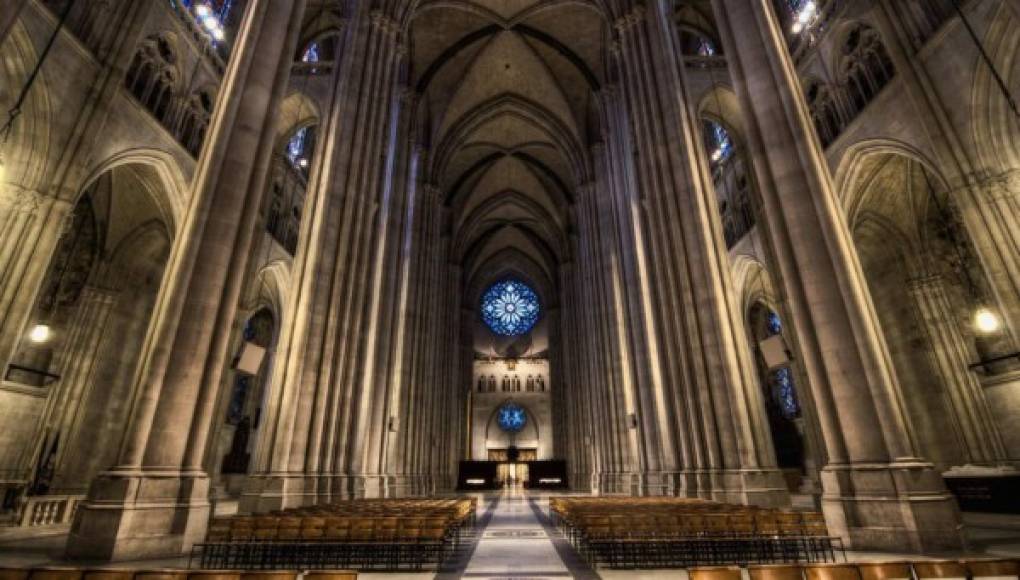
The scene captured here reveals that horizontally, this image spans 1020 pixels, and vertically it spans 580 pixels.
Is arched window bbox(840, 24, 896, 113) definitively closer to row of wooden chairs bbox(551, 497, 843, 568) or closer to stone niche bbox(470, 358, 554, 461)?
row of wooden chairs bbox(551, 497, 843, 568)

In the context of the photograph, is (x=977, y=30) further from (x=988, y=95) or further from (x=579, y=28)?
(x=579, y=28)

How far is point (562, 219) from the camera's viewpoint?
3800 cm

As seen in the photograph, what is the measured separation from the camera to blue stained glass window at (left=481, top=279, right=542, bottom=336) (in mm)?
48906

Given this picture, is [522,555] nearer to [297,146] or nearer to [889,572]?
[889,572]

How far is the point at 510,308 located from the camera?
162 feet

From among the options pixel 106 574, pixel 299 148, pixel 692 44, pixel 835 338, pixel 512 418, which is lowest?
pixel 106 574

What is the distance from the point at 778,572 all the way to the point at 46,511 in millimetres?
14932

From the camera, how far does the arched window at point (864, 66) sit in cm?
1406

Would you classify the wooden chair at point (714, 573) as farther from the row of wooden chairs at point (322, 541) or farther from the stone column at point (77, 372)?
the stone column at point (77, 372)

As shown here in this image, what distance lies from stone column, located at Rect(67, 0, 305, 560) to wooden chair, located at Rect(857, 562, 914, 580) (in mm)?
7777

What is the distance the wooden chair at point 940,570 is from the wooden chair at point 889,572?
6 centimetres

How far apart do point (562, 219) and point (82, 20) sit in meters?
29.9

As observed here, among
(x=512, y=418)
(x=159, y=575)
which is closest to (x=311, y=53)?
(x=159, y=575)

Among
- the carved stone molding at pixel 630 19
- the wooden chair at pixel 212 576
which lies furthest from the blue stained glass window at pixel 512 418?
the wooden chair at pixel 212 576
